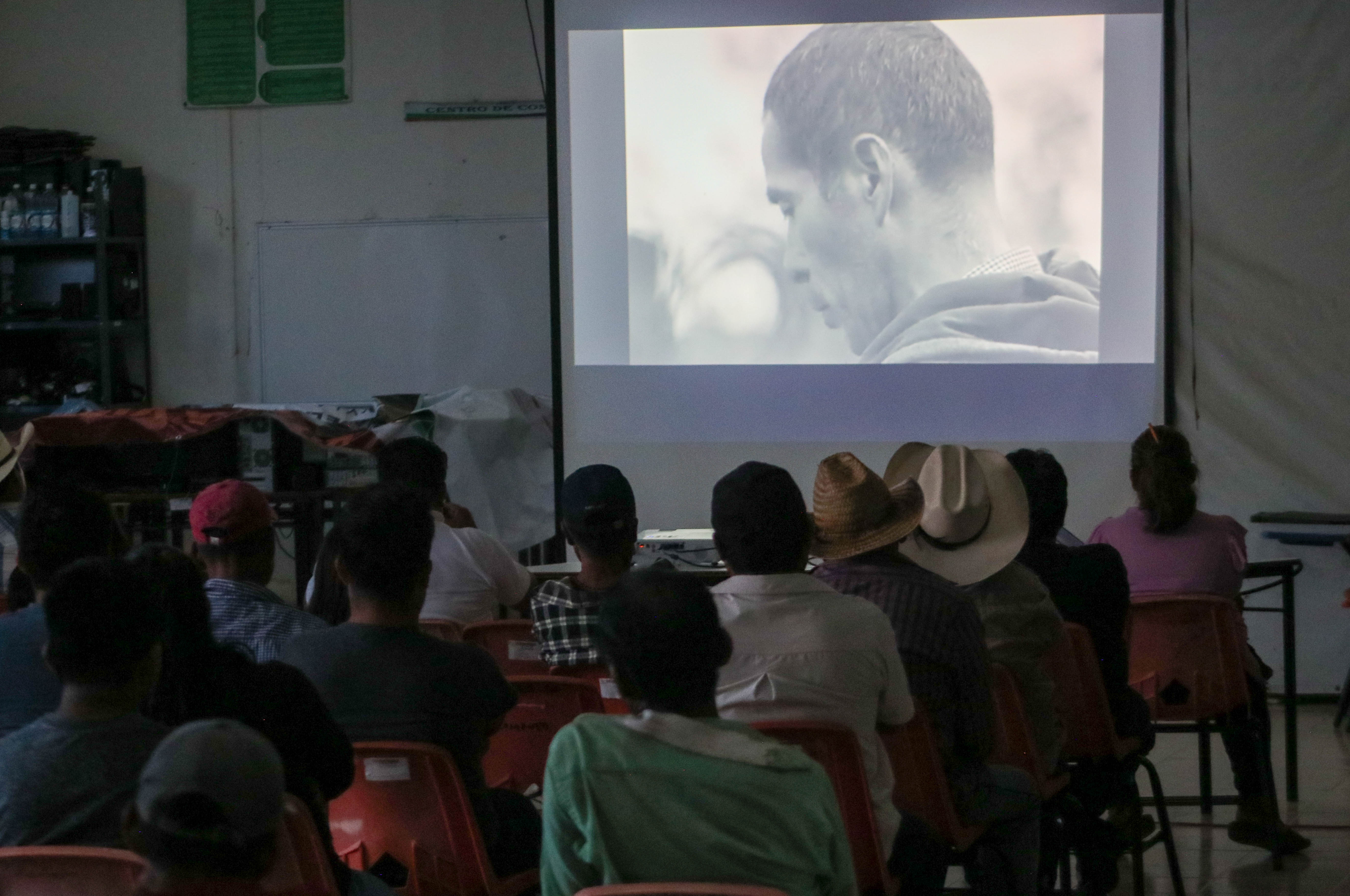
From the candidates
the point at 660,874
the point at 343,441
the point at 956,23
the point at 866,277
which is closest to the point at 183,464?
the point at 343,441

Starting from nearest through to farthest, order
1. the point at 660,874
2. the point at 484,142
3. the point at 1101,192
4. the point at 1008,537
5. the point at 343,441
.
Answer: the point at 660,874 < the point at 1008,537 < the point at 1101,192 < the point at 343,441 < the point at 484,142

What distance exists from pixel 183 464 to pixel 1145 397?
3.85 metres

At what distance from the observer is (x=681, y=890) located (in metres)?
1.35

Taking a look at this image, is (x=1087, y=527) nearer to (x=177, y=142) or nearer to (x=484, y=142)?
(x=484, y=142)

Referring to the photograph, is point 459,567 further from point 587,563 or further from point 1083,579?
point 1083,579

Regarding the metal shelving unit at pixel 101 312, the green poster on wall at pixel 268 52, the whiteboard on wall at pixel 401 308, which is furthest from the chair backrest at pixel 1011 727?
the metal shelving unit at pixel 101 312

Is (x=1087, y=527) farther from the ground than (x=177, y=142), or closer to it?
closer to it

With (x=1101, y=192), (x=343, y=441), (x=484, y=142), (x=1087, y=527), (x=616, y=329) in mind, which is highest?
(x=484, y=142)

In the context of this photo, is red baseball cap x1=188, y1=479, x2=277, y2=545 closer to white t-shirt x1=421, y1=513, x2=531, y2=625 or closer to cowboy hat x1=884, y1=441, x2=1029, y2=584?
white t-shirt x1=421, y1=513, x2=531, y2=625

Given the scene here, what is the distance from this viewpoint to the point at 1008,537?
2619 mm

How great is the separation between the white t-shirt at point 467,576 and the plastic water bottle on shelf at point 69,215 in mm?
4323

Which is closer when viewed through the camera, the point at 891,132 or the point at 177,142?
the point at 891,132

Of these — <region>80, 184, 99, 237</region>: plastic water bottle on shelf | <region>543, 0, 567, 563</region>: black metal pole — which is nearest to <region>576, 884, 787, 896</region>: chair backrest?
<region>543, 0, 567, 563</region>: black metal pole

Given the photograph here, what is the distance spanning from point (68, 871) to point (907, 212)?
4178 millimetres
